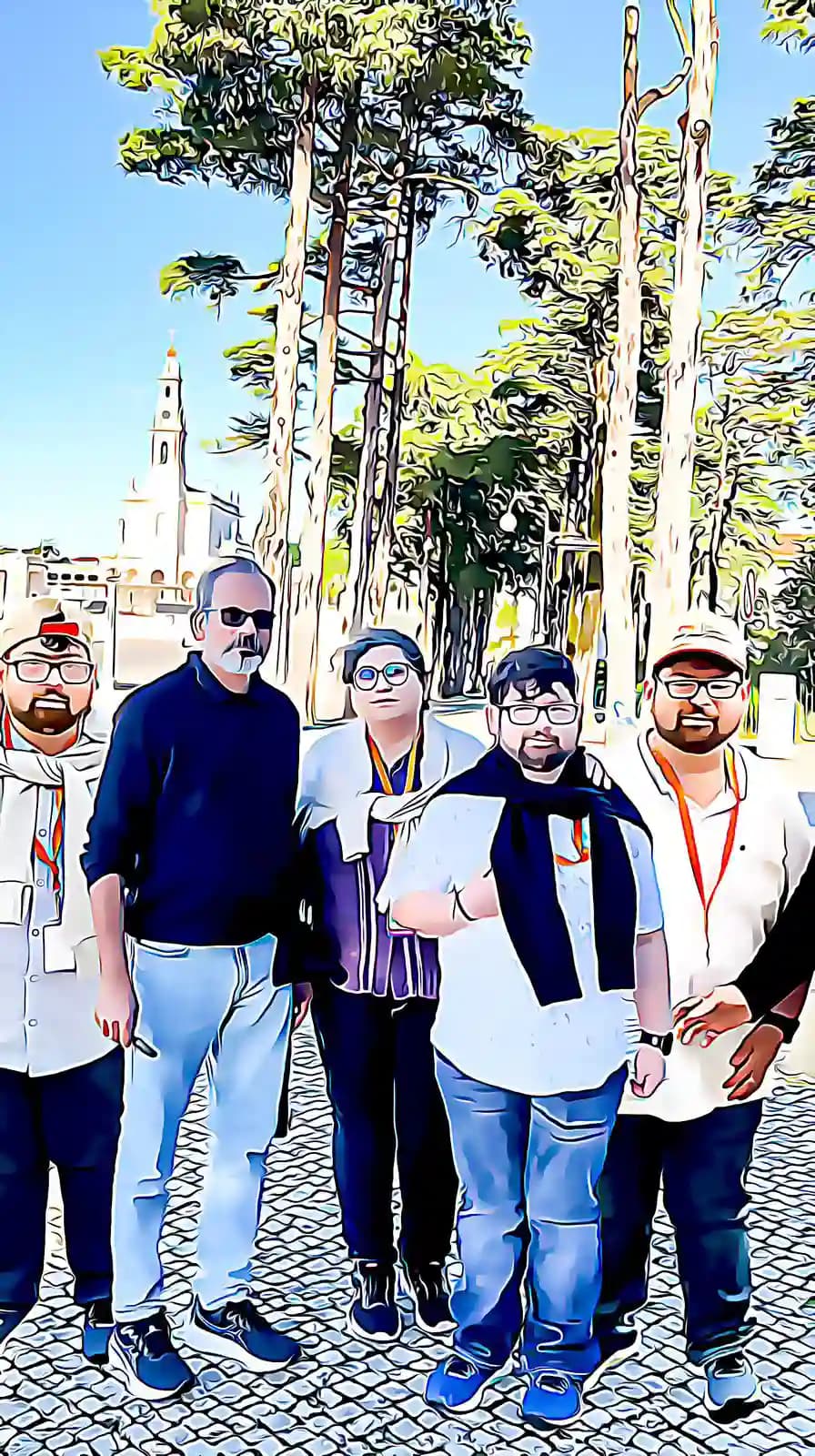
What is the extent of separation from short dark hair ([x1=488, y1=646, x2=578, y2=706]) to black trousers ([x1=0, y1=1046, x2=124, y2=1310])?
3.08ft

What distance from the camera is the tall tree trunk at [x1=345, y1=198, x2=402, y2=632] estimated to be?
4.27m

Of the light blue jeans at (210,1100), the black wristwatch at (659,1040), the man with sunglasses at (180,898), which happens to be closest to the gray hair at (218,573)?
the man with sunglasses at (180,898)

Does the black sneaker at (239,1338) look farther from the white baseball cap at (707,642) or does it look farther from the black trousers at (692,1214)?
the white baseball cap at (707,642)

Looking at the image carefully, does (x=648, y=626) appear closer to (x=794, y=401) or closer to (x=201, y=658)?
(x=794, y=401)

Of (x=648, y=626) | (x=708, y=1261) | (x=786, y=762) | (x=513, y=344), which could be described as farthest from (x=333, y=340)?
(x=708, y=1261)

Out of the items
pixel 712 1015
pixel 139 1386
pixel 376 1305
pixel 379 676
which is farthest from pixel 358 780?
pixel 139 1386

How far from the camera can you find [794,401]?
475 cm

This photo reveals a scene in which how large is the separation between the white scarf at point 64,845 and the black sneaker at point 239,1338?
678 millimetres

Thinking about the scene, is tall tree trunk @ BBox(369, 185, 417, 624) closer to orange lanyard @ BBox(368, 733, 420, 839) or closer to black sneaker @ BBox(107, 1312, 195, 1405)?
orange lanyard @ BBox(368, 733, 420, 839)

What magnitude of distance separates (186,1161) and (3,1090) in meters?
1.22

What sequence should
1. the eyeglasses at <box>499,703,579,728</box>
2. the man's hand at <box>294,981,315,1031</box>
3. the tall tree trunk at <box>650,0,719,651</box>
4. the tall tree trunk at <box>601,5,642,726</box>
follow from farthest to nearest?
the tall tree trunk at <box>601,5,642,726</box>
the tall tree trunk at <box>650,0,719,651</box>
the man's hand at <box>294,981,315,1031</box>
the eyeglasses at <box>499,703,579,728</box>

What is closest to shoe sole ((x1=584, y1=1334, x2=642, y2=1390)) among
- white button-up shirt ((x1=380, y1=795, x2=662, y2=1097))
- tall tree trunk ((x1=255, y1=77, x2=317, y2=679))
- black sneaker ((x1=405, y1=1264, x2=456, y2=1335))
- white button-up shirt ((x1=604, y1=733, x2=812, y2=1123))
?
black sneaker ((x1=405, y1=1264, x2=456, y2=1335))

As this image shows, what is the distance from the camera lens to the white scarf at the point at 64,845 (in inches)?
79.0

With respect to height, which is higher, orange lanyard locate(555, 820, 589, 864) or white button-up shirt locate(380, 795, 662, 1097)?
orange lanyard locate(555, 820, 589, 864)
